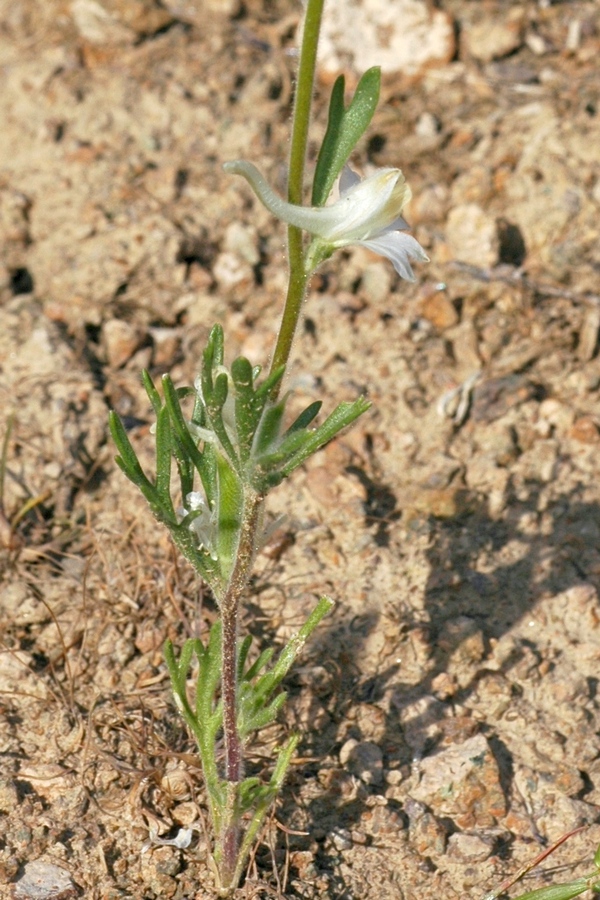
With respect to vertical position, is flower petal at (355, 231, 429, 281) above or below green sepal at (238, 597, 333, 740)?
above

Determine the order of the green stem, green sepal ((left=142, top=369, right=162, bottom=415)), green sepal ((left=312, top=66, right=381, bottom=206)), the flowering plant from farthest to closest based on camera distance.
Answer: green sepal ((left=142, top=369, right=162, bottom=415)) < green sepal ((left=312, top=66, right=381, bottom=206)) < the flowering plant < the green stem

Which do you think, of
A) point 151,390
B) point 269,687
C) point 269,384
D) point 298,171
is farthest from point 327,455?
point 298,171

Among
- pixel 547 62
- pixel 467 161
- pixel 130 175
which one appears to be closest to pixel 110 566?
pixel 130 175

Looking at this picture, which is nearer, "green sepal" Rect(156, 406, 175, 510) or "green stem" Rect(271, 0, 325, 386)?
"green stem" Rect(271, 0, 325, 386)

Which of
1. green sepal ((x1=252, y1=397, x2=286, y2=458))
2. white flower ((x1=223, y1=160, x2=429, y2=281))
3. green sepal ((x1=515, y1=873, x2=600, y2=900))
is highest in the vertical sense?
white flower ((x1=223, y1=160, x2=429, y2=281))

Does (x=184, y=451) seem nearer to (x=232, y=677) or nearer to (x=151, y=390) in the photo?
(x=151, y=390)

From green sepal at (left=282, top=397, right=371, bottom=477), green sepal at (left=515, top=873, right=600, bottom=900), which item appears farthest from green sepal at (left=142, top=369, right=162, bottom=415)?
green sepal at (left=515, top=873, right=600, bottom=900)

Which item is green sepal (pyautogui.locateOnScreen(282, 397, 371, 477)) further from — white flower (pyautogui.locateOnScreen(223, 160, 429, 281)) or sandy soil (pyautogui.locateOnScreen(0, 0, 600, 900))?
sandy soil (pyautogui.locateOnScreen(0, 0, 600, 900))

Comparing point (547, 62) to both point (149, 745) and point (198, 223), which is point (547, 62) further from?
point (149, 745)
